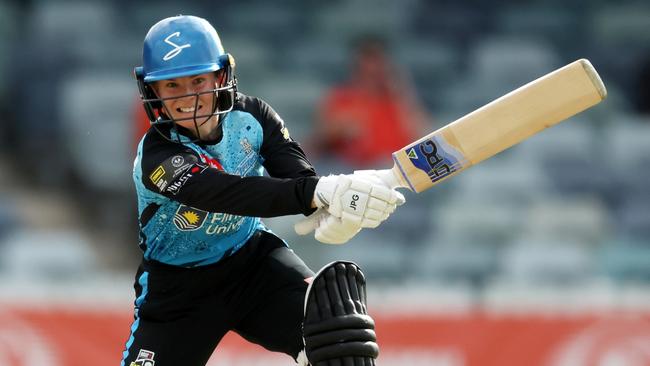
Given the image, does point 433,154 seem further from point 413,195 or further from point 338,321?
point 413,195

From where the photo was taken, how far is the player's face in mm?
3391

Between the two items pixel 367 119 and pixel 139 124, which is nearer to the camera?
pixel 139 124

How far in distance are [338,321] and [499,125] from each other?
67 centimetres

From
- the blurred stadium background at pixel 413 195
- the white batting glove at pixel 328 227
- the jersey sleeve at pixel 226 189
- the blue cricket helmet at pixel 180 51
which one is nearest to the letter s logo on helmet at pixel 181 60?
the blue cricket helmet at pixel 180 51

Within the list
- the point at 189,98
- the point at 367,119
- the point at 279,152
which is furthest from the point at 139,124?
the point at 189,98

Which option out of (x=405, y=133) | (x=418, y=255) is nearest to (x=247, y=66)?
(x=405, y=133)

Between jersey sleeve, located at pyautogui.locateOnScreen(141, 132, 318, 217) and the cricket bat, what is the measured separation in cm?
24

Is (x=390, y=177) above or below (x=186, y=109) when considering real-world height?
below

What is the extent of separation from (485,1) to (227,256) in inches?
191

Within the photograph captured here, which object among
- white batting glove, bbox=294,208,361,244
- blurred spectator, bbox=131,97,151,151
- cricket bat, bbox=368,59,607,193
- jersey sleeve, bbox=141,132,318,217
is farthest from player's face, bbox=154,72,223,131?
blurred spectator, bbox=131,97,151,151

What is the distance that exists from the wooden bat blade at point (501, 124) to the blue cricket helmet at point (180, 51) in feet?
1.94

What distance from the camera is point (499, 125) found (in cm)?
324

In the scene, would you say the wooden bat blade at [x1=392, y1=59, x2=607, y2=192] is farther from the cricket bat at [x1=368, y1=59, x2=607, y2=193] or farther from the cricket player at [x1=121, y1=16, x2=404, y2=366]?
the cricket player at [x1=121, y1=16, x2=404, y2=366]

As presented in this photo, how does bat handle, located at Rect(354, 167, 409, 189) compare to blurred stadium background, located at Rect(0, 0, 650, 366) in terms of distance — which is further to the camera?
blurred stadium background, located at Rect(0, 0, 650, 366)
